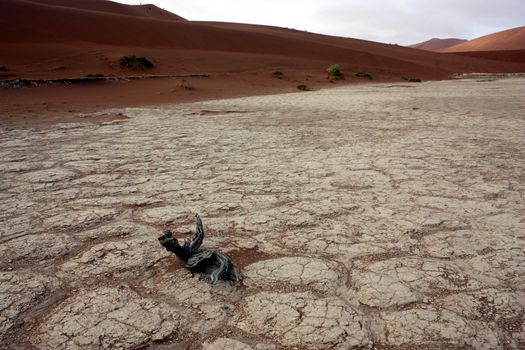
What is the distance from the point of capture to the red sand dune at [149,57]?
9734mm

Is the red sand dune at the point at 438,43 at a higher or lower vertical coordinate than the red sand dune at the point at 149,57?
higher

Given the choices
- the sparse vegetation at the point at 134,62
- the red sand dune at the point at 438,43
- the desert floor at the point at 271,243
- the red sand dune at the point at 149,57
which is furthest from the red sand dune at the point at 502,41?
the desert floor at the point at 271,243

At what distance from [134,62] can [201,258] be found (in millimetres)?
14642

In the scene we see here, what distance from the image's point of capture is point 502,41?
57500mm

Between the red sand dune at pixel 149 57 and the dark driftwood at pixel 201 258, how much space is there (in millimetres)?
6315

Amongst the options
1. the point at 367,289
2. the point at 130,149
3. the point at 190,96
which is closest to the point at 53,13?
the point at 190,96

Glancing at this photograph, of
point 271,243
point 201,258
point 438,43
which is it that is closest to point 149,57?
point 271,243

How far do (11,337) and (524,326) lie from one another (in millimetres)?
1960

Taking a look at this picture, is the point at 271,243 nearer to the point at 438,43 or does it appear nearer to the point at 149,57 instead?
the point at 149,57

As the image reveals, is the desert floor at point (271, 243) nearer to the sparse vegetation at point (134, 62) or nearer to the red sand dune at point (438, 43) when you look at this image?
the sparse vegetation at point (134, 62)

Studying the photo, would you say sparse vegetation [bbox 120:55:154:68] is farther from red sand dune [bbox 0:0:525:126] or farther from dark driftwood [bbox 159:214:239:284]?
dark driftwood [bbox 159:214:239:284]

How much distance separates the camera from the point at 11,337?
142cm

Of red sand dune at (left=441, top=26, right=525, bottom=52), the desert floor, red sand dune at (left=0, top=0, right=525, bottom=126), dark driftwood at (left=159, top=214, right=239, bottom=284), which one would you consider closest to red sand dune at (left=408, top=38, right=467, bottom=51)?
red sand dune at (left=441, top=26, right=525, bottom=52)

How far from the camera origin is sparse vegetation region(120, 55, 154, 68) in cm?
1453
